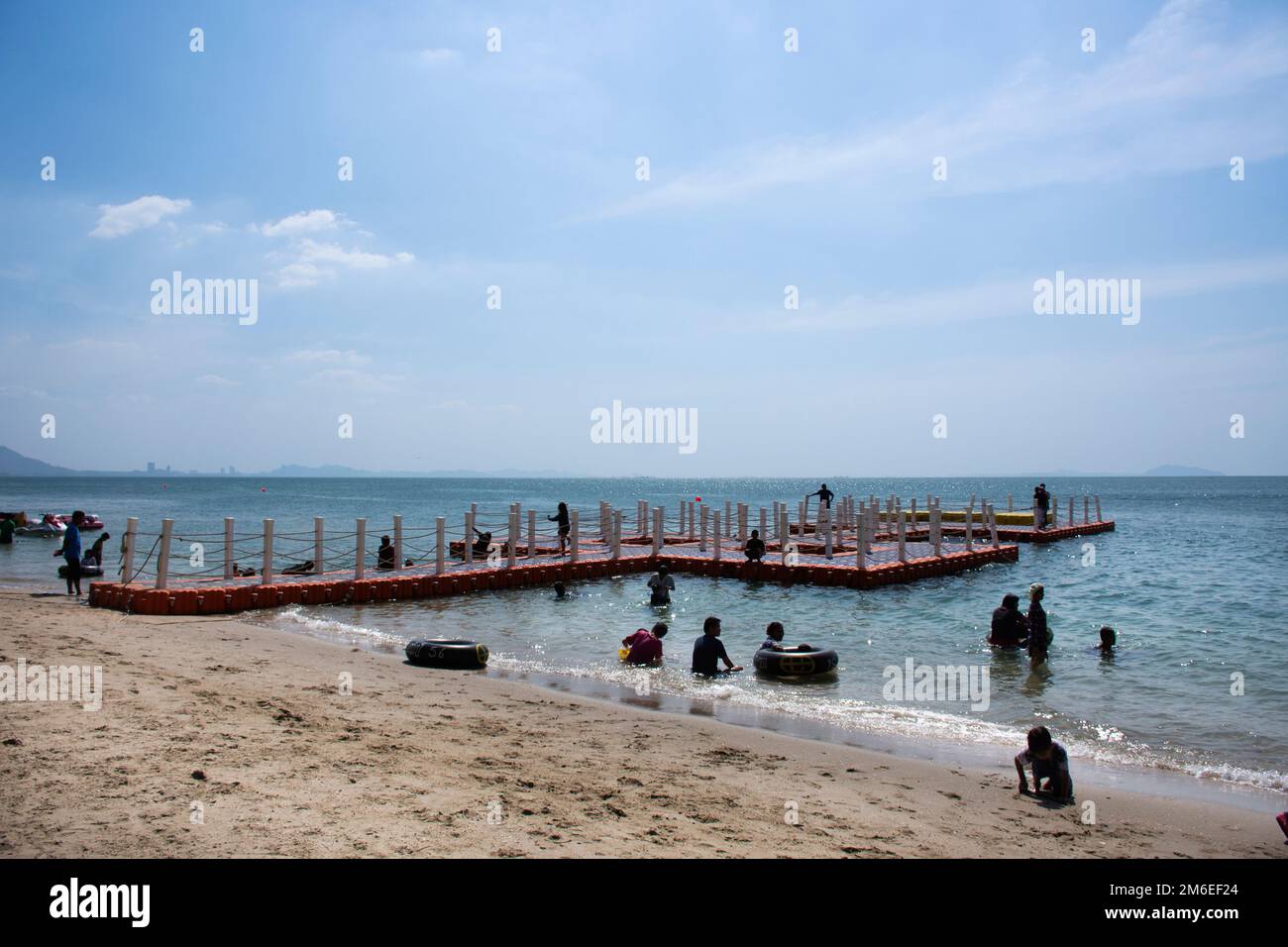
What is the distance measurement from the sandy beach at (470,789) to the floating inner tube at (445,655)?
8.51 feet

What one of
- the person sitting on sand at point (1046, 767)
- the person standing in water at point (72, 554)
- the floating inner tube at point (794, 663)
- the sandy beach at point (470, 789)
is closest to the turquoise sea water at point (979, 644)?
the floating inner tube at point (794, 663)

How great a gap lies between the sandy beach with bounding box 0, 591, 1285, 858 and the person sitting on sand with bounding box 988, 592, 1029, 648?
6.73 m

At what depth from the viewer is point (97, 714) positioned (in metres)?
7.38

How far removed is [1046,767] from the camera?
758cm

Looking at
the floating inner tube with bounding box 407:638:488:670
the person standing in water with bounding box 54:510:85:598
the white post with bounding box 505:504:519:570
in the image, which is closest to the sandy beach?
the floating inner tube with bounding box 407:638:488:670

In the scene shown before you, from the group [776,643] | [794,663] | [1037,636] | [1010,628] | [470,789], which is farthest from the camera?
[1010,628]

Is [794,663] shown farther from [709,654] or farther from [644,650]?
[644,650]

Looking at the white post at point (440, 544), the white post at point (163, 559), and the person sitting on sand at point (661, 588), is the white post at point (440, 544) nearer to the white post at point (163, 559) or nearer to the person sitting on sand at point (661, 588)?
the person sitting on sand at point (661, 588)

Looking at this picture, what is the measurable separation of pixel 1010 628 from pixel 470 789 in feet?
38.8

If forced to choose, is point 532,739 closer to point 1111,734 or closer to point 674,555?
point 1111,734

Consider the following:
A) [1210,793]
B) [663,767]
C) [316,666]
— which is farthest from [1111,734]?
[316,666]

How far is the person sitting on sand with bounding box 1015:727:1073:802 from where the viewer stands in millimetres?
7492

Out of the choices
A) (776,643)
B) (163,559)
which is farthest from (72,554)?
(776,643)

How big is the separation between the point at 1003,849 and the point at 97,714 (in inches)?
295
